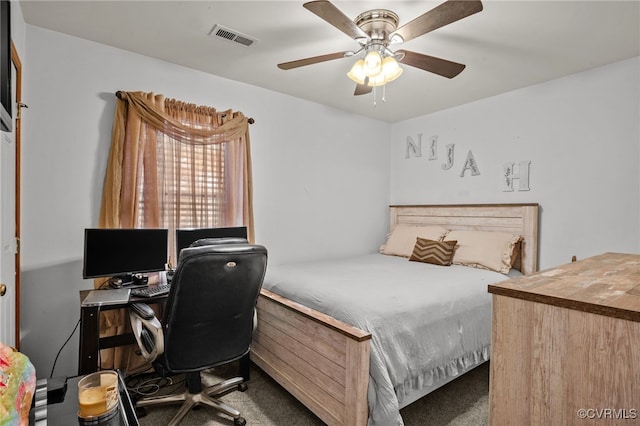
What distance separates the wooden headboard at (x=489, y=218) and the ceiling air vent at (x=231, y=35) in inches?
106

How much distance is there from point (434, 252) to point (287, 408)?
1.91 metres

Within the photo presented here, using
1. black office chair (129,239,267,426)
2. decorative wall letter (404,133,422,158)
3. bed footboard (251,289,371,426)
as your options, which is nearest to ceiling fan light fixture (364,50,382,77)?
black office chair (129,239,267,426)

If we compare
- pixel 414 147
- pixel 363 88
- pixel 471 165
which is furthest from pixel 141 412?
pixel 414 147

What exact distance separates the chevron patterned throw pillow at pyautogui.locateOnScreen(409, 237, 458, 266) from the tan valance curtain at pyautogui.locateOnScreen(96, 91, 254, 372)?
5.43 ft

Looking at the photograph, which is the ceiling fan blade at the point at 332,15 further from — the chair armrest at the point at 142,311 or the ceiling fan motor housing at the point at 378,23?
the chair armrest at the point at 142,311

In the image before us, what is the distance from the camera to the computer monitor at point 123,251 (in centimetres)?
221

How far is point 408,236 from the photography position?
148 inches

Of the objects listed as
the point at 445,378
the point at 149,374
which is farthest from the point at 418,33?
the point at 149,374

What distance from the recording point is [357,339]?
1.62m

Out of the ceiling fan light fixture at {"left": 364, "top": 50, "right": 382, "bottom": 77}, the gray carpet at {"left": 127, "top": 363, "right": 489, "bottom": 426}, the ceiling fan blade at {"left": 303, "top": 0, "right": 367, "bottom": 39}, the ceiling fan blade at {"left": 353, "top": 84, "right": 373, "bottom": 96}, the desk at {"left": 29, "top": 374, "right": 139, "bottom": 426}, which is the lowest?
the gray carpet at {"left": 127, "top": 363, "right": 489, "bottom": 426}

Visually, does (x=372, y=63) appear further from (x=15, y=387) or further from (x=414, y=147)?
(x=414, y=147)

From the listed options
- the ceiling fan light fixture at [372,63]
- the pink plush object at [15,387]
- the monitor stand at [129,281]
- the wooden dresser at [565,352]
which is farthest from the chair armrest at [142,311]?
the ceiling fan light fixture at [372,63]

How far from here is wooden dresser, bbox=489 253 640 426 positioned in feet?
2.67

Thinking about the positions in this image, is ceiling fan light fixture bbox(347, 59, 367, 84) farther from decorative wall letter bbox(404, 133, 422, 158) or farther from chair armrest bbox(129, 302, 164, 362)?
decorative wall letter bbox(404, 133, 422, 158)
